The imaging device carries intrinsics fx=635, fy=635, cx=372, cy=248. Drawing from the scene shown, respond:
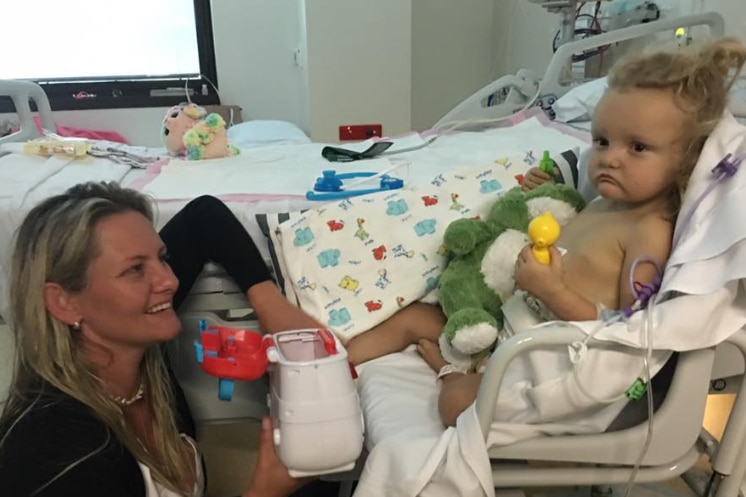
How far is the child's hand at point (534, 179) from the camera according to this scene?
1328 mm

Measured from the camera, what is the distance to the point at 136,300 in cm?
98

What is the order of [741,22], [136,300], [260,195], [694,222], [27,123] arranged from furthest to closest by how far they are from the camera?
[27,123]
[741,22]
[260,195]
[136,300]
[694,222]

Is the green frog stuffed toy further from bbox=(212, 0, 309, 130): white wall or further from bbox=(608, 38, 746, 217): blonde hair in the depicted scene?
bbox=(212, 0, 309, 130): white wall

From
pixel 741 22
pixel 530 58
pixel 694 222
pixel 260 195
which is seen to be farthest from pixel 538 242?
pixel 530 58

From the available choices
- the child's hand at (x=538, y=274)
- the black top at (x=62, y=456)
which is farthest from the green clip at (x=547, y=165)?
the black top at (x=62, y=456)

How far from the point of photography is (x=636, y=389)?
2.68ft

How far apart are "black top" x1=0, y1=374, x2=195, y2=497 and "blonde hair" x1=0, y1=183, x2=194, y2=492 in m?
0.02

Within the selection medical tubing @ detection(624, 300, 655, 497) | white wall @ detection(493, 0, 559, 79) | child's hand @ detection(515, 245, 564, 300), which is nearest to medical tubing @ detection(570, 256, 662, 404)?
medical tubing @ detection(624, 300, 655, 497)

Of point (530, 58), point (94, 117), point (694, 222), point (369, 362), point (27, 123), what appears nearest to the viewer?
point (694, 222)

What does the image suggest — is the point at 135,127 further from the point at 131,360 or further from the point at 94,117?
the point at 131,360

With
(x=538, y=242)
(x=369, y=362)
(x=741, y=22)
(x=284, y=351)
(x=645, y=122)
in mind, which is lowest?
(x=369, y=362)

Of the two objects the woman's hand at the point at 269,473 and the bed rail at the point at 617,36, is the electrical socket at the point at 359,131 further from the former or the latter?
the woman's hand at the point at 269,473

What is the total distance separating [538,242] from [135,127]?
302 cm

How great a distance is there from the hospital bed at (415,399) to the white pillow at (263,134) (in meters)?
0.78
